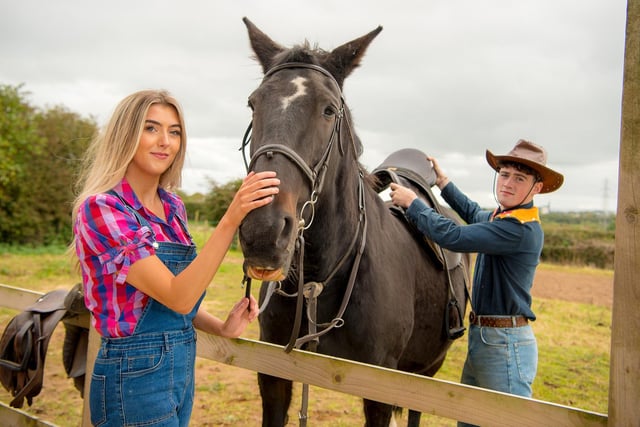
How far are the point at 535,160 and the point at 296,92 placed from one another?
1625 millimetres

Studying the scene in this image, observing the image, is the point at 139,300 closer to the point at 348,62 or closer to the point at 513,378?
the point at 348,62

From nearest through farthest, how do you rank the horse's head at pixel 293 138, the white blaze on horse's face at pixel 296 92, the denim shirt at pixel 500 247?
the horse's head at pixel 293 138
the white blaze on horse's face at pixel 296 92
the denim shirt at pixel 500 247

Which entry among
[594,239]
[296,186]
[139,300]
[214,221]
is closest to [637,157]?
[296,186]

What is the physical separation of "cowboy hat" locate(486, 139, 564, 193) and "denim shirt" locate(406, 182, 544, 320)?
212 millimetres

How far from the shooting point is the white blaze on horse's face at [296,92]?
2146 millimetres

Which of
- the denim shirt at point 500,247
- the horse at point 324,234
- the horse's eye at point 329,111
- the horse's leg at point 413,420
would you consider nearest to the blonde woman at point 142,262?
the horse at point 324,234

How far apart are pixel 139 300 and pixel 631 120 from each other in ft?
5.61

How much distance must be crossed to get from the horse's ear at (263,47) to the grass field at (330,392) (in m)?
1.51

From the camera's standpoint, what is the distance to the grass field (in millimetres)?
5055

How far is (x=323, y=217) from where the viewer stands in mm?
2533

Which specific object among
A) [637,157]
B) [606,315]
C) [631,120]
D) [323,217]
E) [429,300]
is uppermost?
[631,120]

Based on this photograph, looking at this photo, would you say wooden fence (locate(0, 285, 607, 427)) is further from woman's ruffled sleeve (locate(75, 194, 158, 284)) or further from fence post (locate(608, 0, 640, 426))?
woman's ruffled sleeve (locate(75, 194, 158, 284))

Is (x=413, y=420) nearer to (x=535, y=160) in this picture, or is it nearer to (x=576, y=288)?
(x=535, y=160)

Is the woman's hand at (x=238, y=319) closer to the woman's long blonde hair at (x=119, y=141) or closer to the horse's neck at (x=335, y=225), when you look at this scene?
the horse's neck at (x=335, y=225)
